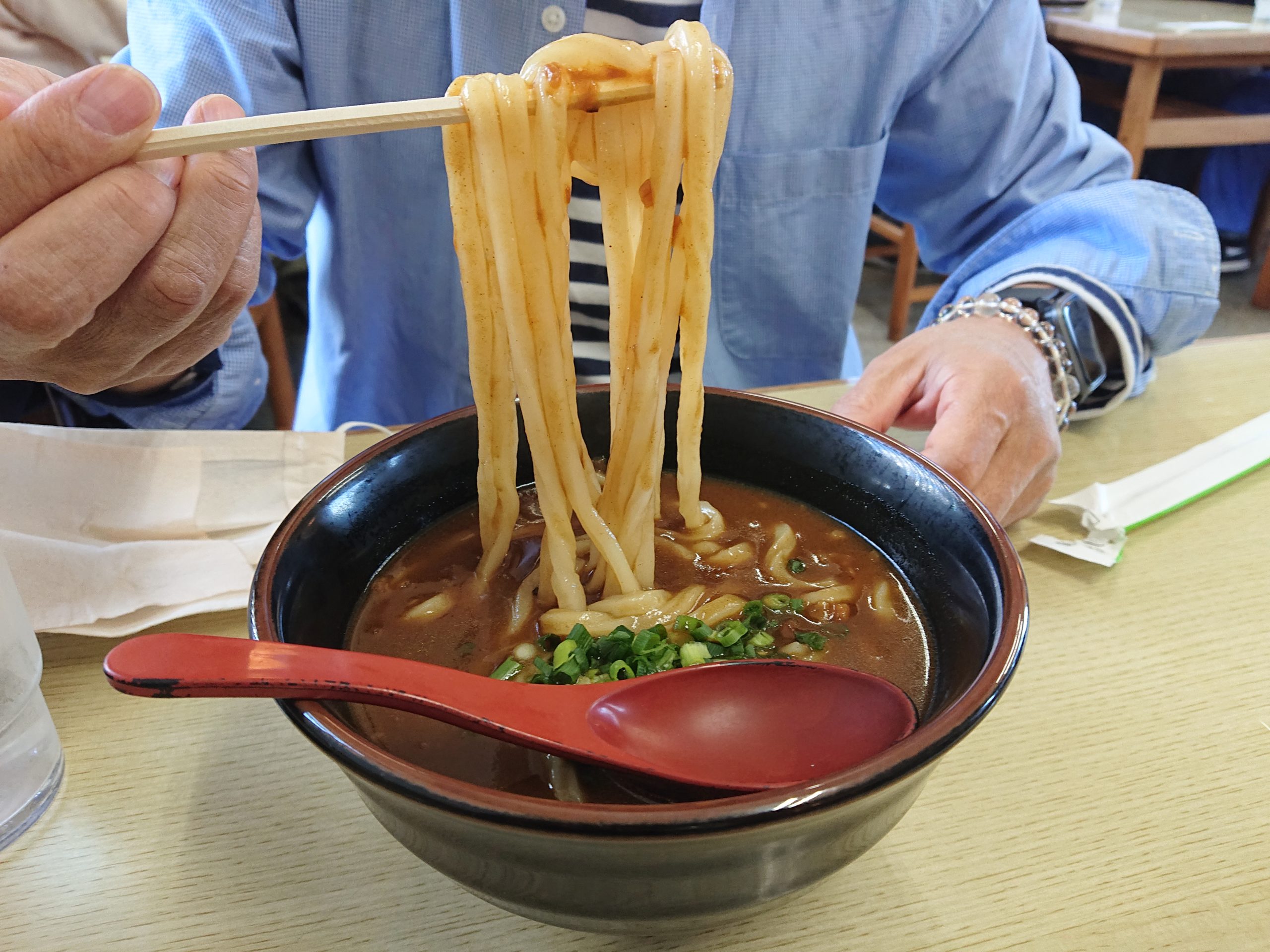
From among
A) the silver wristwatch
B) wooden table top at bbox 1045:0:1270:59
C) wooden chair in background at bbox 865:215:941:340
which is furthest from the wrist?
wooden chair in background at bbox 865:215:941:340

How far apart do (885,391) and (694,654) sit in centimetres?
60

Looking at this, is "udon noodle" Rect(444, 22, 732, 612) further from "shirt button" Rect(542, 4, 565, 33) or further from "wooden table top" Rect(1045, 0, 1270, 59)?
"wooden table top" Rect(1045, 0, 1270, 59)

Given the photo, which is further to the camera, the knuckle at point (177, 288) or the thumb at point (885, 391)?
the thumb at point (885, 391)

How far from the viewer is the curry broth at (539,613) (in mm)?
702

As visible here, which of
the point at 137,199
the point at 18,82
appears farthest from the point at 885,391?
the point at 18,82

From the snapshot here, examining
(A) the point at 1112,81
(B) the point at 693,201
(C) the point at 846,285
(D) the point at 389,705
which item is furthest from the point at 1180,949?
(A) the point at 1112,81

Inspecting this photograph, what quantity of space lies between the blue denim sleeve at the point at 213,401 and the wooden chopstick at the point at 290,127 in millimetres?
734

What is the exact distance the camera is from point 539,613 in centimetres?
92

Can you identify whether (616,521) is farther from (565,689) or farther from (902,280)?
(902,280)

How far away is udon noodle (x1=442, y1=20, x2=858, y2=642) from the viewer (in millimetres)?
806

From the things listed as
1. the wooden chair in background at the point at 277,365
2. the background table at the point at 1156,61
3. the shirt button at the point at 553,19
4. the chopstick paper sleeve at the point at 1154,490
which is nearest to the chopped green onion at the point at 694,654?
the chopstick paper sleeve at the point at 1154,490

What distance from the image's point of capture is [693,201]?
0.88 meters

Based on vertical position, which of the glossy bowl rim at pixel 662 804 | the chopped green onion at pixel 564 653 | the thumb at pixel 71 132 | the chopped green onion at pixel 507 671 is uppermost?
the thumb at pixel 71 132

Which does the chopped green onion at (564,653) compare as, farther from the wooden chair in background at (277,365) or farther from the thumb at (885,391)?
the wooden chair in background at (277,365)
